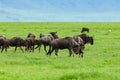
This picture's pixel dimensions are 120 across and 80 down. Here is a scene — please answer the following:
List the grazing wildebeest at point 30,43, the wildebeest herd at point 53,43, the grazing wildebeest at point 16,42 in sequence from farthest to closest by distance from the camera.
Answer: the grazing wildebeest at point 30,43 → the grazing wildebeest at point 16,42 → the wildebeest herd at point 53,43

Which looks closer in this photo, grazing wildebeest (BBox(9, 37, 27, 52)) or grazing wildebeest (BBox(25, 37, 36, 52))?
grazing wildebeest (BBox(9, 37, 27, 52))

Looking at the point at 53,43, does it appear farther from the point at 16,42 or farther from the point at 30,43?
the point at 30,43

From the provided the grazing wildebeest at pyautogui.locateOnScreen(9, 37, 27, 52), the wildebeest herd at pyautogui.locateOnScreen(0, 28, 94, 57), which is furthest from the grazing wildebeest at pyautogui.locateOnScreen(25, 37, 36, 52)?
the grazing wildebeest at pyautogui.locateOnScreen(9, 37, 27, 52)

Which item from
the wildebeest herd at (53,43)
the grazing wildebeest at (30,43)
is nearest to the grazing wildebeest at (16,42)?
the wildebeest herd at (53,43)

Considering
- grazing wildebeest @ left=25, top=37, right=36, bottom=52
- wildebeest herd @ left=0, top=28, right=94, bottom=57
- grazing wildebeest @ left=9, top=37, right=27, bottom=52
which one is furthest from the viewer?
grazing wildebeest @ left=25, top=37, right=36, bottom=52

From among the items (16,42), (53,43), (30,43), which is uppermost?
(53,43)

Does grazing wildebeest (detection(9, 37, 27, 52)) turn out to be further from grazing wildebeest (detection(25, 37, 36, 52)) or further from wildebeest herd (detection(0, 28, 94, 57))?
grazing wildebeest (detection(25, 37, 36, 52))

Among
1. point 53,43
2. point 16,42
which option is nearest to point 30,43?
point 16,42

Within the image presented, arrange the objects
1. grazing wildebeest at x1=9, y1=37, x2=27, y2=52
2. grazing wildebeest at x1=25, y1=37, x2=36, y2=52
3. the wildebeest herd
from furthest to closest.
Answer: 1. grazing wildebeest at x1=25, y1=37, x2=36, y2=52
2. grazing wildebeest at x1=9, y1=37, x2=27, y2=52
3. the wildebeest herd

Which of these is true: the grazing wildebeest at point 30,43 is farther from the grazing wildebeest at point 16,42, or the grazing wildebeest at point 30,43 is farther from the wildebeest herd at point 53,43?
the grazing wildebeest at point 16,42

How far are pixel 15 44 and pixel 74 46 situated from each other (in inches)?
266

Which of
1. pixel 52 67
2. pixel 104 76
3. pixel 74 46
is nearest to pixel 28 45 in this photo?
pixel 74 46

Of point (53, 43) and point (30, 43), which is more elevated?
point (53, 43)

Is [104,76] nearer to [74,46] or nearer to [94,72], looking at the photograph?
[94,72]
